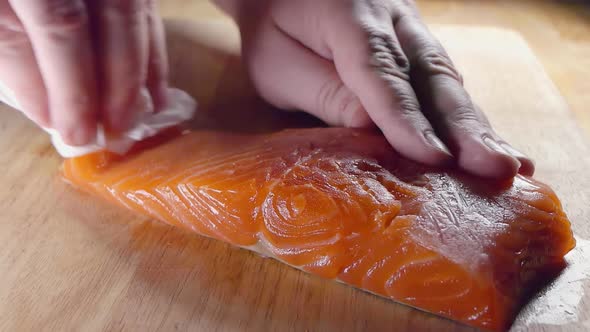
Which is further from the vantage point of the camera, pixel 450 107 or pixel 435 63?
pixel 435 63

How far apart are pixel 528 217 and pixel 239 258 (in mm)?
888

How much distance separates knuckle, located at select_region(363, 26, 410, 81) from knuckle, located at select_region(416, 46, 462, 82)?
0.25 ft

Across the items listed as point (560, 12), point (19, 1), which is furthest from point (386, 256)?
point (560, 12)

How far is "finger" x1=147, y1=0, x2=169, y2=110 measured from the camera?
2236mm

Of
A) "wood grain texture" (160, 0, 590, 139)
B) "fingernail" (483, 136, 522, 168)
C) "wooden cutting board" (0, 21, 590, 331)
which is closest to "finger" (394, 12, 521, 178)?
"fingernail" (483, 136, 522, 168)

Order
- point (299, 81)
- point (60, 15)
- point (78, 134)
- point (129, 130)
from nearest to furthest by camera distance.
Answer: point (60, 15) → point (78, 134) → point (129, 130) → point (299, 81)

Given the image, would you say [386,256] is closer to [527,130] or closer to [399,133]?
[399,133]

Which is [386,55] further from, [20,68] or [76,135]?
[20,68]

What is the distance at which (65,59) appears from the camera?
1882 mm

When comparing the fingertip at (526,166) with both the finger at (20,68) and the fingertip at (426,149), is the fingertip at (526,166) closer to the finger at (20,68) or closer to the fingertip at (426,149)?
the fingertip at (426,149)

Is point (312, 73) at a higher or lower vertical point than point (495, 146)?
lower

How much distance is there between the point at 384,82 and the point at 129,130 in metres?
0.95

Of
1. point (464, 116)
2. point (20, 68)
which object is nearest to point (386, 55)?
point (464, 116)

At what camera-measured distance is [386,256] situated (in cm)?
166
